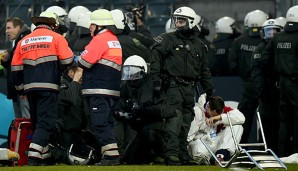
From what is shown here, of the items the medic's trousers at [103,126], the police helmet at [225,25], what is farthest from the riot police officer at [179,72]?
the police helmet at [225,25]

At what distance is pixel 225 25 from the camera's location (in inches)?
948

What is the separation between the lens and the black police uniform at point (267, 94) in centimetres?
2103

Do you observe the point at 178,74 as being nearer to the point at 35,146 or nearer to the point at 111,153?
the point at 111,153

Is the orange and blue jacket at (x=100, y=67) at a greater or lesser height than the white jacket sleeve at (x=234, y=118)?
greater

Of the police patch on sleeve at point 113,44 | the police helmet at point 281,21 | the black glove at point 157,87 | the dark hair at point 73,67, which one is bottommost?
the black glove at point 157,87

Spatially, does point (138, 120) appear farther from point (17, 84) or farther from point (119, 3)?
point (119, 3)

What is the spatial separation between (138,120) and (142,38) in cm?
274

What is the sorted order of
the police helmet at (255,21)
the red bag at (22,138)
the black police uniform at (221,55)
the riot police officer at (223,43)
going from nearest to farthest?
the red bag at (22,138) → the police helmet at (255,21) → the black police uniform at (221,55) → the riot police officer at (223,43)

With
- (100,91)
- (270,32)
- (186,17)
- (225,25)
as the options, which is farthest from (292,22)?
(225,25)

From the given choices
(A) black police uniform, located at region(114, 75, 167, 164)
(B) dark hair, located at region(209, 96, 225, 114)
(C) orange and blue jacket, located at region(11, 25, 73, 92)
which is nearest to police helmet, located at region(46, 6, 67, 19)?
(A) black police uniform, located at region(114, 75, 167, 164)

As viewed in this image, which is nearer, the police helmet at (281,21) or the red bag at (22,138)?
the red bag at (22,138)

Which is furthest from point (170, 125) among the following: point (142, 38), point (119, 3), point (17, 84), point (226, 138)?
point (119, 3)

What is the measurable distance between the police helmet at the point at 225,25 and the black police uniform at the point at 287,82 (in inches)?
141

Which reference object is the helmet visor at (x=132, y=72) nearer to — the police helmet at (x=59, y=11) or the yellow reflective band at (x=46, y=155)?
the yellow reflective band at (x=46, y=155)
